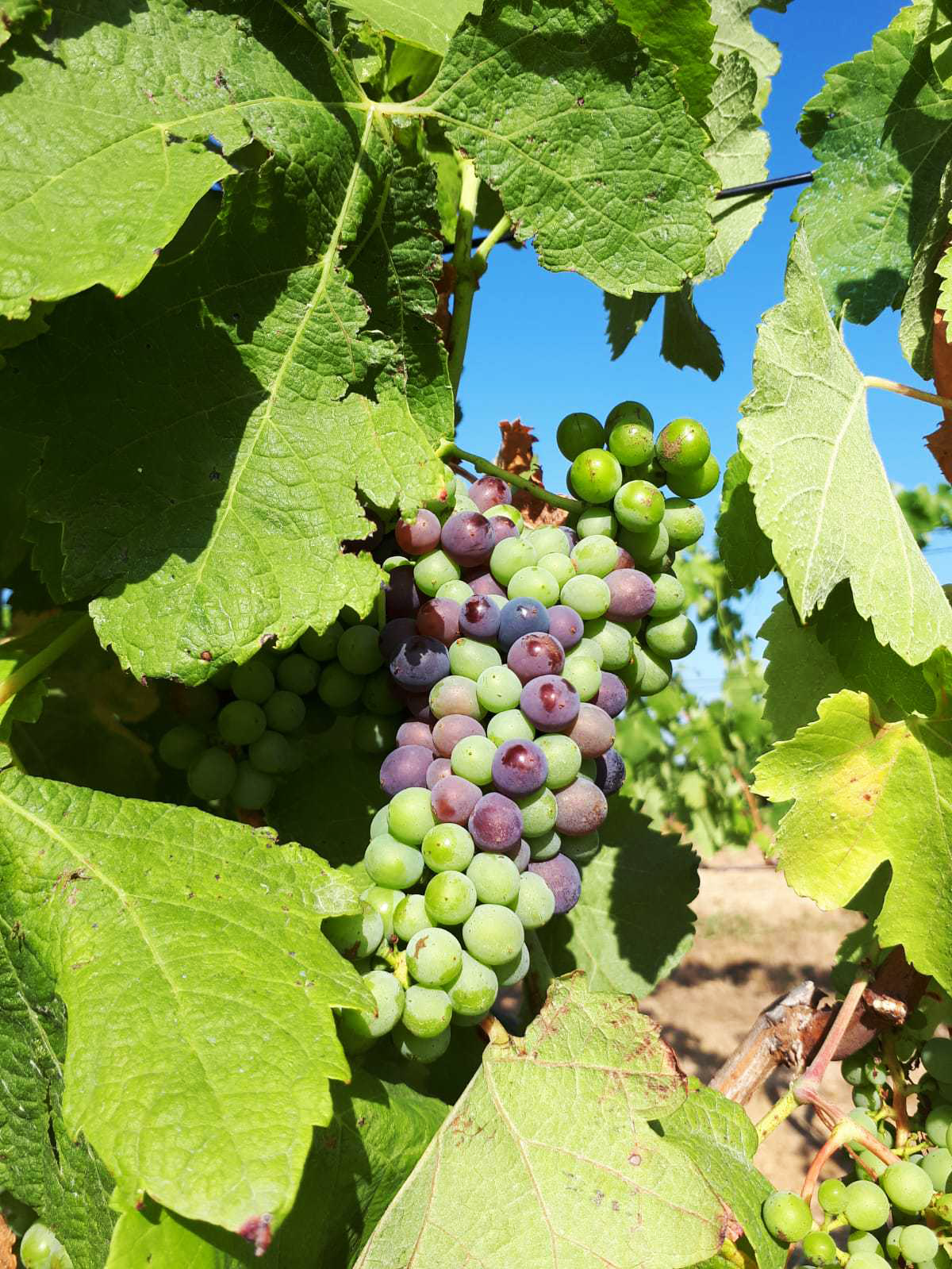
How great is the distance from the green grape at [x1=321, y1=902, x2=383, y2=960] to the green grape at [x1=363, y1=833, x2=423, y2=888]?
0.21ft

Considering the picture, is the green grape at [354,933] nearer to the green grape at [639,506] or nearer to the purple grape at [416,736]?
the purple grape at [416,736]

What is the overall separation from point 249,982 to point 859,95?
1555 millimetres

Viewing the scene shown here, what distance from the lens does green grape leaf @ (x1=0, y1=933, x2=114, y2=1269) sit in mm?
971

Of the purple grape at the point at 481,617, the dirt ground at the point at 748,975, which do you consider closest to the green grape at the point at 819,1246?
the purple grape at the point at 481,617

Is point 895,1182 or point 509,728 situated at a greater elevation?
point 509,728

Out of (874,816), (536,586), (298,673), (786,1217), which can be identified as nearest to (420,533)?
(536,586)

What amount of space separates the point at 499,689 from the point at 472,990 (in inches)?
13.7

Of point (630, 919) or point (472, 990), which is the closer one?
point (472, 990)

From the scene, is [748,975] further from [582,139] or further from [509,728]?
[582,139]

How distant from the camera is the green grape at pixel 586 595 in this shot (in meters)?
1.26

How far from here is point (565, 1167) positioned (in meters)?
1.09

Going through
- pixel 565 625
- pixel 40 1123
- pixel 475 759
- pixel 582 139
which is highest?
pixel 582 139

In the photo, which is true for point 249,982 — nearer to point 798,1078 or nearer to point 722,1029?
point 798,1078

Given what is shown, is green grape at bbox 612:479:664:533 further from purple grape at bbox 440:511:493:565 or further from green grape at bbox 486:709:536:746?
green grape at bbox 486:709:536:746
